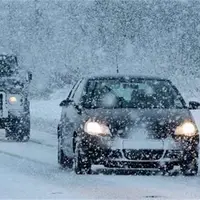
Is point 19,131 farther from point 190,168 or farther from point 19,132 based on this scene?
point 190,168

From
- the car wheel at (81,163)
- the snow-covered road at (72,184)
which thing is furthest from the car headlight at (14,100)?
the car wheel at (81,163)

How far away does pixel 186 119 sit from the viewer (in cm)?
1191

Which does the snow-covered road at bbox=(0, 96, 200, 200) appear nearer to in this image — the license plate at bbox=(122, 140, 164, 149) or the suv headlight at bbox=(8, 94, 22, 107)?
the license plate at bbox=(122, 140, 164, 149)

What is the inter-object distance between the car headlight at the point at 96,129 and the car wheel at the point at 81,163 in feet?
0.93

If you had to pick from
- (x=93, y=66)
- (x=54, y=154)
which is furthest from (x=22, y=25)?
(x=54, y=154)

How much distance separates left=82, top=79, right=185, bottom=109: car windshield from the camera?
40.9ft

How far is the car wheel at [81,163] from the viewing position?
11624 millimetres

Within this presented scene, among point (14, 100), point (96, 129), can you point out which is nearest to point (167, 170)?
point (96, 129)

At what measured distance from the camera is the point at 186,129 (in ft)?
38.6

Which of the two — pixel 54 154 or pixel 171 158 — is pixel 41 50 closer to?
pixel 54 154

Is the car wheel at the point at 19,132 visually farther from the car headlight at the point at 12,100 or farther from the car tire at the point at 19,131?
the car headlight at the point at 12,100

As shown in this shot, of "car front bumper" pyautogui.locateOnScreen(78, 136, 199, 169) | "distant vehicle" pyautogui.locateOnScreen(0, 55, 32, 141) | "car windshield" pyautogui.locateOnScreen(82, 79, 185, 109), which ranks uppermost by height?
"car windshield" pyautogui.locateOnScreen(82, 79, 185, 109)

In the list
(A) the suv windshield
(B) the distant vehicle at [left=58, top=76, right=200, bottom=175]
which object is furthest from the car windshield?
(A) the suv windshield

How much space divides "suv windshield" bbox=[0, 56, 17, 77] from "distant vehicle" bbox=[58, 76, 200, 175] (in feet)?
27.0
